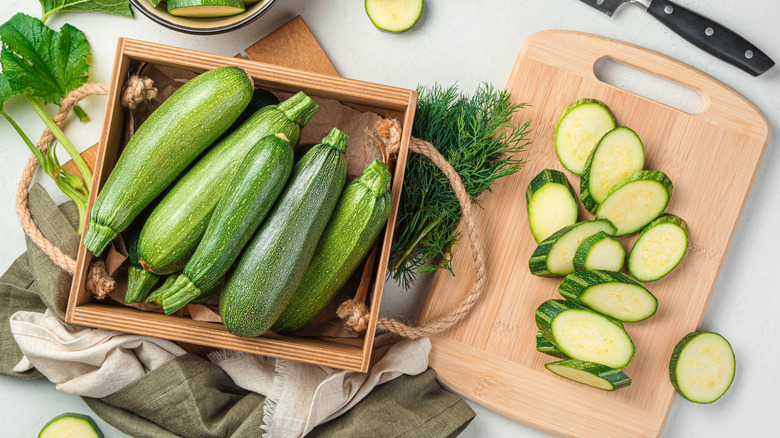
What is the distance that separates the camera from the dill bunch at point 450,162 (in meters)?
1.59

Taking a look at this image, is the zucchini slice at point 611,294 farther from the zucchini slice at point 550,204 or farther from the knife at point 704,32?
the knife at point 704,32

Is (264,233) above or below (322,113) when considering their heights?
below

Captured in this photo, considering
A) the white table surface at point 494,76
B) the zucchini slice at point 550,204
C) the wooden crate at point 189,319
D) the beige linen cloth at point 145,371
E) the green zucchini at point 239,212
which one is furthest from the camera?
the white table surface at point 494,76

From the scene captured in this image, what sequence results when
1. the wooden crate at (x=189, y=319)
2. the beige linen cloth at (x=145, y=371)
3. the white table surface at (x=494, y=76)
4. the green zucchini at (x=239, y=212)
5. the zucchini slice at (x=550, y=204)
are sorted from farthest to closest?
the white table surface at (x=494, y=76) → the zucchini slice at (x=550, y=204) → the beige linen cloth at (x=145, y=371) → the wooden crate at (x=189, y=319) → the green zucchini at (x=239, y=212)

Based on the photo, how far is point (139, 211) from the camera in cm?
135

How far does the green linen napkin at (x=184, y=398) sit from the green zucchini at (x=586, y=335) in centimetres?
39

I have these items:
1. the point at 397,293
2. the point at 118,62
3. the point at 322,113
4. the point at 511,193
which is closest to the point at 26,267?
→ the point at 118,62

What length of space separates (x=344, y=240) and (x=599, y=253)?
80cm

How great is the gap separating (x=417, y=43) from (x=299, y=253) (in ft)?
3.00

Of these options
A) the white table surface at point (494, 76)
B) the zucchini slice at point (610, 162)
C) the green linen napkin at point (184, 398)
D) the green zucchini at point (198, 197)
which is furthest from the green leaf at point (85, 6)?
the zucchini slice at point (610, 162)

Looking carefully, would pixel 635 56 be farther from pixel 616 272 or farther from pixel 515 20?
pixel 616 272

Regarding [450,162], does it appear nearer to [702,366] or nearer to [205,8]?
[205,8]

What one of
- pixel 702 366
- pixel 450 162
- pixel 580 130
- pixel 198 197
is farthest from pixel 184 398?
pixel 702 366

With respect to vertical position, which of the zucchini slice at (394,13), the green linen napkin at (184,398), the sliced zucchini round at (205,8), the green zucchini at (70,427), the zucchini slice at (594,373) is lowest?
the green zucchini at (70,427)
